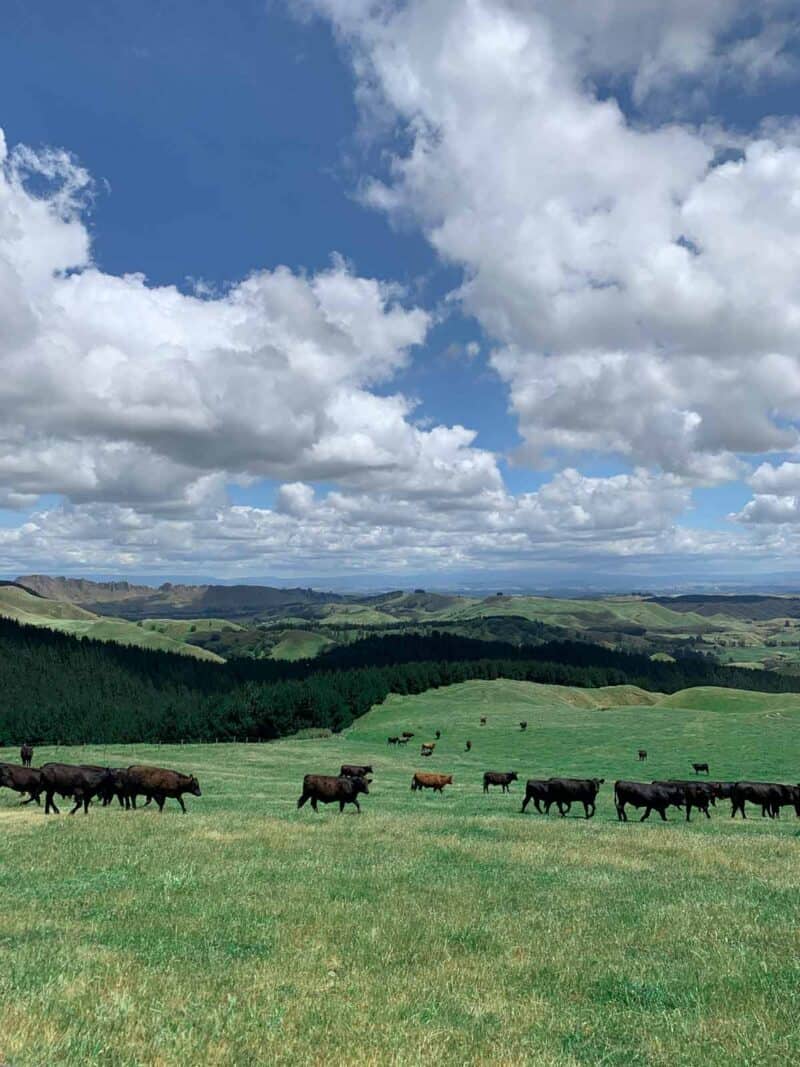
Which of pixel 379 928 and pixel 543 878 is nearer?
pixel 379 928

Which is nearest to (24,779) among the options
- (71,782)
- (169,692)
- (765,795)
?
(71,782)

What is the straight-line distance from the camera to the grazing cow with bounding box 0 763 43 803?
31.1 m

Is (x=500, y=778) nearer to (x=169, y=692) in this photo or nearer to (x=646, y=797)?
(x=646, y=797)

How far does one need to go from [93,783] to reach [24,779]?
16.5 feet

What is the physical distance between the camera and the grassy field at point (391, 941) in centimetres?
782

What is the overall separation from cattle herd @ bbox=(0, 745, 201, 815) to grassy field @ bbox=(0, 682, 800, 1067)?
173cm

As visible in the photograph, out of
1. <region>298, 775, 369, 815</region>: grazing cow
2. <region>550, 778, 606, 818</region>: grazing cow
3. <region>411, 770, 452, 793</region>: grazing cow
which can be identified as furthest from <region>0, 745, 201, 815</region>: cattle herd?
<region>550, 778, 606, 818</region>: grazing cow

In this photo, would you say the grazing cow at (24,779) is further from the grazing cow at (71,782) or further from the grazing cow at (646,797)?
the grazing cow at (646,797)

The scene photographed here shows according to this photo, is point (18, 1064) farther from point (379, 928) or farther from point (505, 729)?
point (505, 729)

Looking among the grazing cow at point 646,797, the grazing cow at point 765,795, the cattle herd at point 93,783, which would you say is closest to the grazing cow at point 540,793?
the grazing cow at point 646,797

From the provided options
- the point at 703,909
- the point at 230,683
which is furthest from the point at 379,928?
the point at 230,683

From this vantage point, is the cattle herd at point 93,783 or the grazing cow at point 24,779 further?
the grazing cow at point 24,779

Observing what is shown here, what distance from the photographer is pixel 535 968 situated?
10.6 meters

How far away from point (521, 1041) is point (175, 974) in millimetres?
4892
